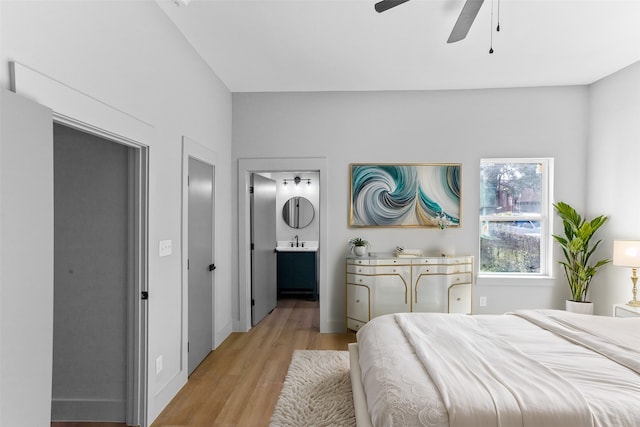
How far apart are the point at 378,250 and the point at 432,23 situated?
2425 mm

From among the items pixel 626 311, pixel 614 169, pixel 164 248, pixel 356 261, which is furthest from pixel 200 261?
pixel 614 169

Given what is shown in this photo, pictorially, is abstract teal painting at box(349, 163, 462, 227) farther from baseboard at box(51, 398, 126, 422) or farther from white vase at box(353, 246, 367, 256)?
baseboard at box(51, 398, 126, 422)

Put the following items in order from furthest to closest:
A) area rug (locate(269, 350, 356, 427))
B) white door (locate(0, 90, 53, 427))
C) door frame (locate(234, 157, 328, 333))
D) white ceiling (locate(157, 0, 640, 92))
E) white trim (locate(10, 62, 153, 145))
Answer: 1. door frame (locate(234, 157, 328, 333))
2. white ceiling (locate(157, 0, 640, 92))
3. area rug (locate(269, 350, 356, 427))
4. white trim (locate(10, 62, 153, 145))
5. white door (locate(0, 90, 53, 427))

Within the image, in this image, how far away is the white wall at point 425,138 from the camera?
13.2 feet

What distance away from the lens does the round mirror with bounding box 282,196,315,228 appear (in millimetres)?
6016

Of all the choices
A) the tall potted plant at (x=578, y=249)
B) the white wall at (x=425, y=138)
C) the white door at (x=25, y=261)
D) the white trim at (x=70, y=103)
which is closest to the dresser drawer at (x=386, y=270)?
the white wall at (x=425, y=138)

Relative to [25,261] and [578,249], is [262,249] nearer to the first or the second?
[25,261]

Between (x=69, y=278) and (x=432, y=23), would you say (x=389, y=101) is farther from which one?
(x=69, y=278)

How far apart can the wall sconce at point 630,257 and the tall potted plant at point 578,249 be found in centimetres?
40

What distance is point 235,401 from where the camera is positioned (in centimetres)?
253

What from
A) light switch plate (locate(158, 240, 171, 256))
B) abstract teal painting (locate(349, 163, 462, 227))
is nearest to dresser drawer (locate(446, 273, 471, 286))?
abstract teal painting (locate(349, 163, 462, 227))

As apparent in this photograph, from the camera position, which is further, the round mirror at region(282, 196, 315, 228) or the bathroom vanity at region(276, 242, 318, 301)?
the round mirror at region(282, 196, 315, 228)

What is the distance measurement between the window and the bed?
5.71ft

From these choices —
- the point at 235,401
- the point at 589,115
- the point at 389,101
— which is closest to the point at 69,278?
the point at 235,401
